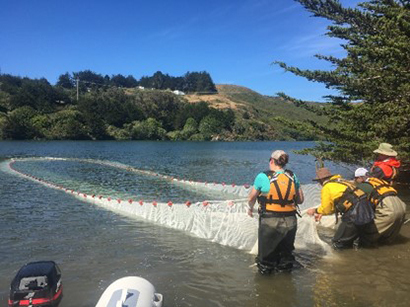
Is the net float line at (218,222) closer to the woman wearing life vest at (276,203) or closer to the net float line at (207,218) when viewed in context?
the net float line at (207,218)

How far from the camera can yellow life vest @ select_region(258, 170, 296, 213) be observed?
6.59 metres

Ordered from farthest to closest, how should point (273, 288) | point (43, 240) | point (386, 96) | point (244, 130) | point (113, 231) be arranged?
point (244, 130) < point (386, 96) < point (113, 231) < point (43, 240) < point (273, 288)

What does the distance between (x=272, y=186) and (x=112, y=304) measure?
3406 millimetres

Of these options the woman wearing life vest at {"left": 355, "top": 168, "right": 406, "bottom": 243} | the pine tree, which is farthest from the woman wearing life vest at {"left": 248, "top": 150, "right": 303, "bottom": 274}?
the pine tree

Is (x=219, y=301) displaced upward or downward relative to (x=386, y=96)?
downward

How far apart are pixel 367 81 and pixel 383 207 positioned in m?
8.06

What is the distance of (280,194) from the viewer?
21.7 feet

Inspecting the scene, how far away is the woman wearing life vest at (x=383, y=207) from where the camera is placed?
26.3ft

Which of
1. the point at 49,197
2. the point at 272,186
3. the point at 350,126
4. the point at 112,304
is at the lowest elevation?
the point at 49,197

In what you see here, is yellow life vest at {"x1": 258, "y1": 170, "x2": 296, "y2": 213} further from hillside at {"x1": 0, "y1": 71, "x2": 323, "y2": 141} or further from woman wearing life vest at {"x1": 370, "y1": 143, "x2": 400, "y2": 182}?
hillside at {"x1": 0, "y1": 71, "x2": 323, "y2": 141}

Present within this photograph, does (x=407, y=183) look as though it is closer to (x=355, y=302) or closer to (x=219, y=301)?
(x=355, y=302)

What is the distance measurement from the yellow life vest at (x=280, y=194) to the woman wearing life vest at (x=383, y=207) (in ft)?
7.51

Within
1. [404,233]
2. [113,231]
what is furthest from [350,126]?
[113,231]

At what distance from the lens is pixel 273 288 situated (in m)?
6.54
